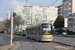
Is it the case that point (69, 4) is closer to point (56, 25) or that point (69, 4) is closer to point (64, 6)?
point (64, 6)

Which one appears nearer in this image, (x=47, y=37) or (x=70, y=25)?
(x=47, y=37)

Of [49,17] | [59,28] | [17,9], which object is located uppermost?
[17,9]

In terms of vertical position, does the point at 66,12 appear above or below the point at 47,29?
above

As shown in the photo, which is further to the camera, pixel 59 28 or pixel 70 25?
pixel 59 28

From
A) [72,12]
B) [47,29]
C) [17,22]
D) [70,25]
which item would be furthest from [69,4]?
[47,29]

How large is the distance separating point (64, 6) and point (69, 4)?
233 inches

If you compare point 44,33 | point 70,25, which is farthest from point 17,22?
point 44,33

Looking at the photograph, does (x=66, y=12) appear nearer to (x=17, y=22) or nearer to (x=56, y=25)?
(x=56, y=25)

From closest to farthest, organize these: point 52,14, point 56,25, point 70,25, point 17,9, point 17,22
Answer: point 17,22, point 70,25, point 56,25, point 52,14, point 17,9

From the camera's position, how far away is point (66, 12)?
90.2 meters

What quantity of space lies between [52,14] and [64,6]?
11601 millimetres

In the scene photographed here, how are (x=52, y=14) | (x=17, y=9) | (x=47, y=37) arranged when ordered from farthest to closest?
(x=17, y=9), (x=52, y=14), (x=47, y=37)

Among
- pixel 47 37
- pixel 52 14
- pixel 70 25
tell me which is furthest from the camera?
pixel 52 14

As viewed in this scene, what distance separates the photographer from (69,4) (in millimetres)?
87812
